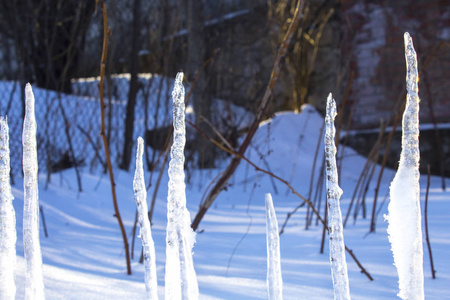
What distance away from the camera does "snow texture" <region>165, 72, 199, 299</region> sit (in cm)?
75

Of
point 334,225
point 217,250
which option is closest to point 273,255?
point 334,225

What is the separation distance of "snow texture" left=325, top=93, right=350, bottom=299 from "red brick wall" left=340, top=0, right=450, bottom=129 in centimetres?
384

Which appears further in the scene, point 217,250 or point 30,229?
point 217,250

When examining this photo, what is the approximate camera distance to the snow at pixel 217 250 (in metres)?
1.29

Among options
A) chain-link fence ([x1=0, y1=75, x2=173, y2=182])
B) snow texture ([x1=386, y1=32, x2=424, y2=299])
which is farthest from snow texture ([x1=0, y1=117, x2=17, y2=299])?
chain-link fence ([x1=0, y1=75, x2=173, y2=182])

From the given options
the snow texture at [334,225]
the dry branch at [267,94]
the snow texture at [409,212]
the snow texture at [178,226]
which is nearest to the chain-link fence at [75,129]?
the dry branch at [267,94]

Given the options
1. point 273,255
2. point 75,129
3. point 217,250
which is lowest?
point 217,250

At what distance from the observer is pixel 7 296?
0.79m

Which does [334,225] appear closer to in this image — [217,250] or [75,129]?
[217,250]

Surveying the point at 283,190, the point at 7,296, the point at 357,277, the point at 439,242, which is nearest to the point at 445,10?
the point at 283,190

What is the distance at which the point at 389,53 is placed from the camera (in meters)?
4.58

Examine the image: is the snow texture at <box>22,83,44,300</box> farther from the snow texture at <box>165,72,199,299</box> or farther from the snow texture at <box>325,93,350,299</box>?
the snow texture at <box>325,93,350,299</box>

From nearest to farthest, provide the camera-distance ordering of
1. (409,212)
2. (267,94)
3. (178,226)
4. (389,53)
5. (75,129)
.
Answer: (409,212) < (178,226) < (267,94) < (389,53) < (75,129)

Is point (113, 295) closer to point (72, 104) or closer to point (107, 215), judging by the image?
point (107, 215)
